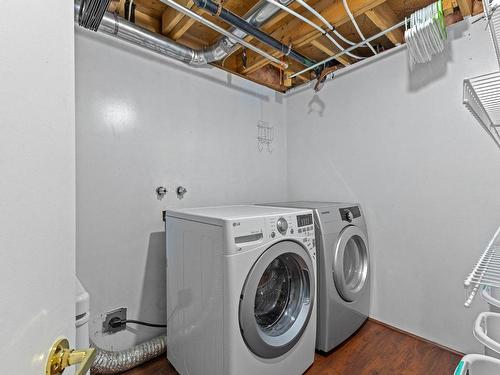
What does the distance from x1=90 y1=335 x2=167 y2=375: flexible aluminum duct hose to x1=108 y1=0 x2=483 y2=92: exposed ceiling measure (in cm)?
215

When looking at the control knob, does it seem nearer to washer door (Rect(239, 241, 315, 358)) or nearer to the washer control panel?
washer door (Rect(239, 241, 315, 358))

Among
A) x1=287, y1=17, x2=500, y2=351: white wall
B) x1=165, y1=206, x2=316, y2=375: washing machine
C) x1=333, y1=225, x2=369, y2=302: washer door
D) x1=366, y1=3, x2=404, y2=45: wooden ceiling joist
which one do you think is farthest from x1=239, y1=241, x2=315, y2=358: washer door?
x1=366, y1=3, x2=404, y2=45: wooden ceiling joist

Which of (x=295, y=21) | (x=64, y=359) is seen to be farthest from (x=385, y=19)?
(x=64, y=359)

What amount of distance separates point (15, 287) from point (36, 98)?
27cm

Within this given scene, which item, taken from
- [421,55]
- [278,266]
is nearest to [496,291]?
[278,266]

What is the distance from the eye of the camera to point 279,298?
1.63 metres

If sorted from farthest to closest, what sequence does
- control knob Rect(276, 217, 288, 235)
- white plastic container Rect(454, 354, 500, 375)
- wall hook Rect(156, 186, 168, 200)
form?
wall hook Rect(156, 186, 168, 200) < control knob Rect(276, 217, 288, 235) < white plastic container Rect(454, 354, 500, 375)

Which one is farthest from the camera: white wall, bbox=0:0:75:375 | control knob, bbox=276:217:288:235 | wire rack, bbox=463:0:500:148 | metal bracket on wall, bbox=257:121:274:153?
metal bracket on wall, bbox=257:121:274:153

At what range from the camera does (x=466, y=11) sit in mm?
1623

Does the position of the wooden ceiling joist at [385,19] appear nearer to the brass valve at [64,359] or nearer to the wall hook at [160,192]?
the wall hook at [160,192]

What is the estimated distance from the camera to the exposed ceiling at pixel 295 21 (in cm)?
165

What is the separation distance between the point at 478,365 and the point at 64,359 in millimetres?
1149

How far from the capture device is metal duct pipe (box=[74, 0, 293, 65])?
1.54 meters

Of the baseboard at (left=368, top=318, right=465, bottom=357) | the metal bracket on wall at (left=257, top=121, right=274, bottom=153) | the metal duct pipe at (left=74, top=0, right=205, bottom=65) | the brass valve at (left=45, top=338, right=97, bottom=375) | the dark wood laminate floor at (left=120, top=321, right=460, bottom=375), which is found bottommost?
the dark wood laminate floor at (left=120, top=321, right=460, bottom=375)
